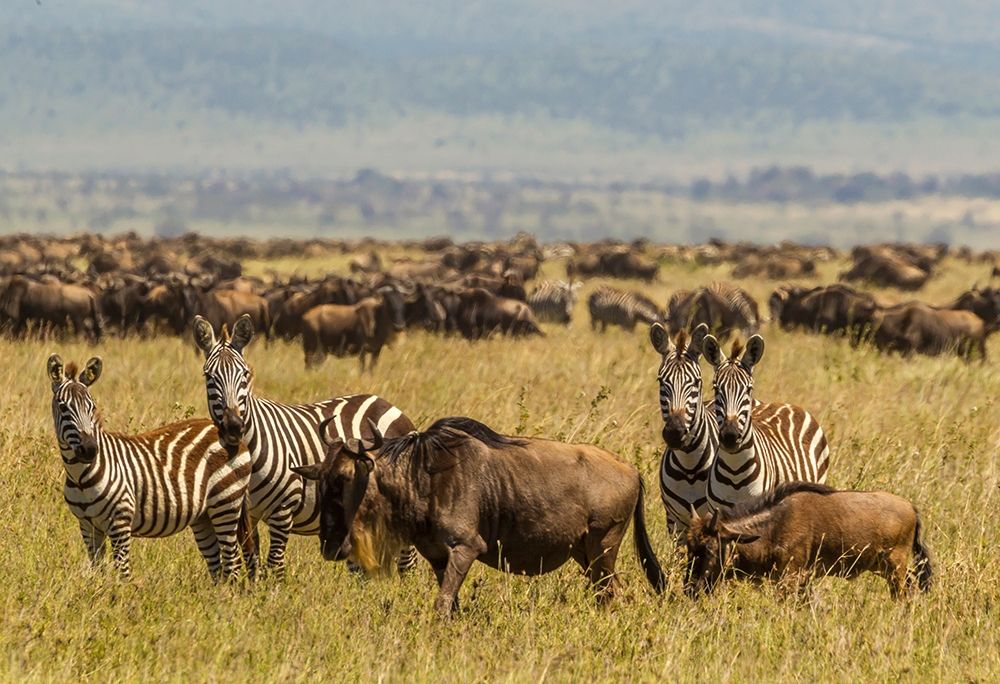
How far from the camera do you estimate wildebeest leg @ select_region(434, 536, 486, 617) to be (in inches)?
319

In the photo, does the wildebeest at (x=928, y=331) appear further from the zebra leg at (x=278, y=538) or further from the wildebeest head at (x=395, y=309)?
the zebra leg at (x=278, y=538)

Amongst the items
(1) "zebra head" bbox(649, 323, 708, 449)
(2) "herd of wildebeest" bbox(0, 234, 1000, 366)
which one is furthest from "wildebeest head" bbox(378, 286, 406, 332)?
(1) "zebra head" bbox(649, 323, 708, 449)

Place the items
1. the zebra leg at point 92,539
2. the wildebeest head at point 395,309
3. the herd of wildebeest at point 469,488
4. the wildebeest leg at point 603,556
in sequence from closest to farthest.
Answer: the herd of wildebeest at point 469,488
the wildebeest leg at point 603,556
the zebra leg at point 92,539
the wildebeest head at point 395,309

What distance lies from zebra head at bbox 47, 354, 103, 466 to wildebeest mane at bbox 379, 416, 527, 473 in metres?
1.87

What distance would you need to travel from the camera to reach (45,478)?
11266mm

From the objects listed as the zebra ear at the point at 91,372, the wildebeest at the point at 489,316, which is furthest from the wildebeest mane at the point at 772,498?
the wildebeest at the point at 489,316

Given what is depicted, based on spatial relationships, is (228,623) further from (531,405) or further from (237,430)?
(531,405)

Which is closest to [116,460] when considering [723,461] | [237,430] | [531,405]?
[237,430]

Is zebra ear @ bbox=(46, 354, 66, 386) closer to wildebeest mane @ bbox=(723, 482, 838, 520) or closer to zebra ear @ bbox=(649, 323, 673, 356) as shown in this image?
zebra ear @ bbox=(649, 323, 673, 356)

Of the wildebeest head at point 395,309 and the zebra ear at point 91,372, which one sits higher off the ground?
the zebra ear at point 91,372

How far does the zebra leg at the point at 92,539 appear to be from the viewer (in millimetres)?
9195

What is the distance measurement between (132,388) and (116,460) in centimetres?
747

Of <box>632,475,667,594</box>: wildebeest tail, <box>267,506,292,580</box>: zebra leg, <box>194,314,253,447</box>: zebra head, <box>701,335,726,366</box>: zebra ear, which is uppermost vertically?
<box>701,335,726,366</box>: zebra ear

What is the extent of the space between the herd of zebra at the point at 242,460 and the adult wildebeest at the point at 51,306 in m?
16.0
